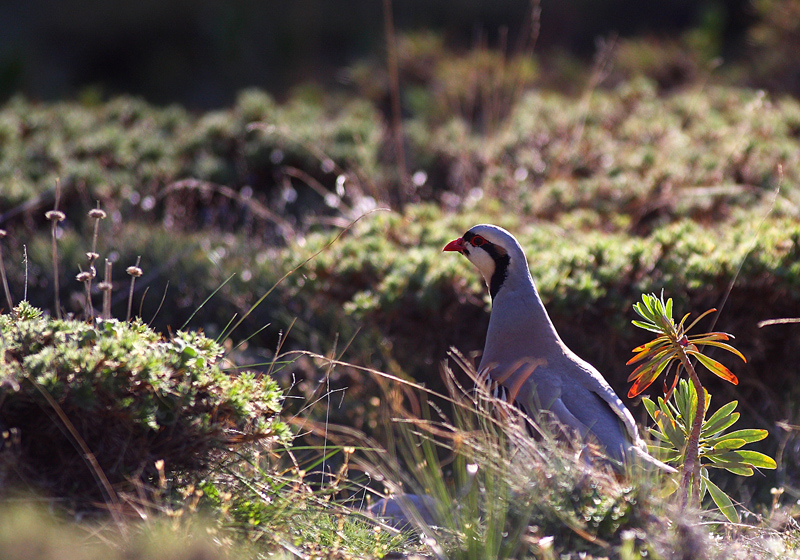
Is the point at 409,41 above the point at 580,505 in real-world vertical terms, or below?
above

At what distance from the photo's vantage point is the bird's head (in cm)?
376

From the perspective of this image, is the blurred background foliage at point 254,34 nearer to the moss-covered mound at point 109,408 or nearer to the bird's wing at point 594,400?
the bird's wing at point 594,400

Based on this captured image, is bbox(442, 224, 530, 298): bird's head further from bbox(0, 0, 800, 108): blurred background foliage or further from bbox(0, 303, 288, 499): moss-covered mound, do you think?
bbox(0, 0, 800, 108): blurred background foliage

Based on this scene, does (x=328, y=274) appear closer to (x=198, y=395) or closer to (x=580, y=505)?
(x=198, y=395)

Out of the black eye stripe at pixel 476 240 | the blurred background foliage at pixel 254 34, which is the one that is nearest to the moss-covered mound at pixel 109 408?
the black eye stripe at pixel 476 240

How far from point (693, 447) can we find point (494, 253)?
1.39 m

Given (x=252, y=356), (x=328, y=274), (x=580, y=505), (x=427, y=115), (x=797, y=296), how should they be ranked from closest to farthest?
1. (x=580, y=505)
2. (x=797, y=296)
3. (x=328, y=274)
4. (x=252, y=356)
5. (x=427, y=115)

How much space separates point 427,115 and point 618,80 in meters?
3.29

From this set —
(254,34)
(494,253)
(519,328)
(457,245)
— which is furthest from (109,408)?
(254,34)

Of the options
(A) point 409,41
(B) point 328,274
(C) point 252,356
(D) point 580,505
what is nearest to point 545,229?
(B) point 328,274

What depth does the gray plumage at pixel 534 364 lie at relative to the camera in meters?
3.21

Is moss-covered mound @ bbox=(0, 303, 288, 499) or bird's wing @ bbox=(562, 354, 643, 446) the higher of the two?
moss-covered mound @ bbox=(0, 303, 288, 499)

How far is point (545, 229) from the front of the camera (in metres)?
5.47

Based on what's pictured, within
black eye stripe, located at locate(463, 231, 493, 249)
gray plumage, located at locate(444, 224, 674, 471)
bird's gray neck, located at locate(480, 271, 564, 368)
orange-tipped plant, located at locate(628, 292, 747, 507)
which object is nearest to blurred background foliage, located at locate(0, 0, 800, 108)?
black eye stripe, located at locate(463, 231, 493, 249)
